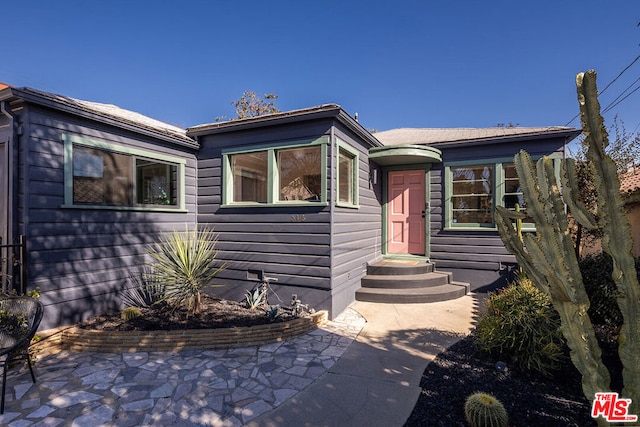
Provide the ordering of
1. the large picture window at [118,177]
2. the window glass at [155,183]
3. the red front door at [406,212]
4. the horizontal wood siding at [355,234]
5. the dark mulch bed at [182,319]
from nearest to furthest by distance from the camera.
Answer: the dark mulch bed at [182,319]
the large picture window at [118,177]
the horizontal wood siding at [355,234]
the window glass at [155,183]
the red front door at [406,212]

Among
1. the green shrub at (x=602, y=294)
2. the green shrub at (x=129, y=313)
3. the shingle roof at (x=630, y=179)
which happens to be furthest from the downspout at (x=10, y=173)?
the shingle roof at (x=630, y=179)

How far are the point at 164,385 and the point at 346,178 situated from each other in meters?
4.29

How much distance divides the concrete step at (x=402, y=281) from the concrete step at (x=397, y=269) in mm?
86

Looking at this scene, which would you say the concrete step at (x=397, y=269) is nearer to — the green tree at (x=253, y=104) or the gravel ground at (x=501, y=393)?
the gravel ground at (x=501, y=393)

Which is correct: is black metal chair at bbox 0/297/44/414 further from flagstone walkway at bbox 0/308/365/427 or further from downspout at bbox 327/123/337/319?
downspout at bbox 327/123/337/319

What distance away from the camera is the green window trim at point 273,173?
5047 millimetres

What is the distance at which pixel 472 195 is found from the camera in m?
7.00

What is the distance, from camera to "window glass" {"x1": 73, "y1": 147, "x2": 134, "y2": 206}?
175 inches

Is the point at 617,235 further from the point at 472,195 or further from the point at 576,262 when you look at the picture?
the point at 472,195

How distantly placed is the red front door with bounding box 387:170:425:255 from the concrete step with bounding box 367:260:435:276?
86cm

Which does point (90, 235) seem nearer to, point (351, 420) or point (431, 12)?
point (351, 420)

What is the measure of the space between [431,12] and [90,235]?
9114 millimetres

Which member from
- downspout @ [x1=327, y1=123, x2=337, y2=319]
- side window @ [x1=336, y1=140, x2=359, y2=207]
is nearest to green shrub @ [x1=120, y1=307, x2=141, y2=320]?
downspout @ [x1=327, y1=123, x2=337, y2=319]

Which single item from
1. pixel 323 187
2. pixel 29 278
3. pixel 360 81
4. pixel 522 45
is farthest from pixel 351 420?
pixel 360 81
